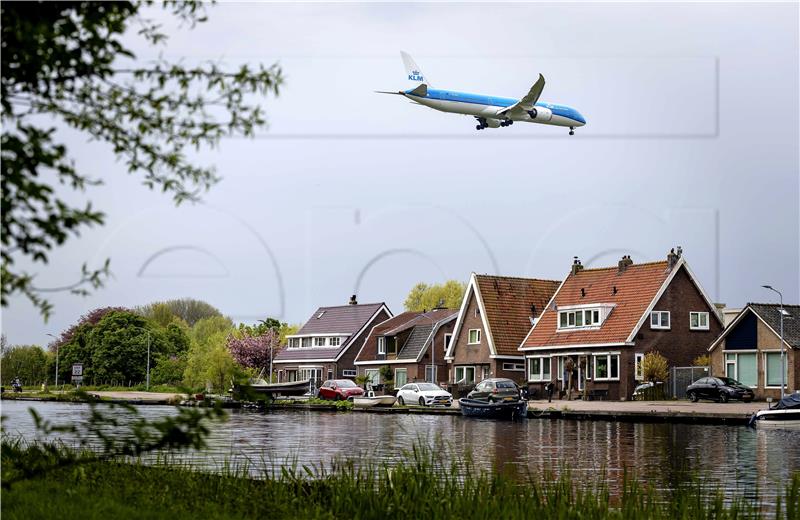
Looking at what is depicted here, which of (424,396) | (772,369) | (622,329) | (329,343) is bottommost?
(424,396)

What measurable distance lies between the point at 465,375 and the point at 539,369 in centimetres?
824

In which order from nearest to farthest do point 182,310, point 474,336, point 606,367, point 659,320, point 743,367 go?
point 743,367
point 606,367
point 659,320
point 474,336
point 182,310

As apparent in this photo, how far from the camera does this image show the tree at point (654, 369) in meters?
69.9

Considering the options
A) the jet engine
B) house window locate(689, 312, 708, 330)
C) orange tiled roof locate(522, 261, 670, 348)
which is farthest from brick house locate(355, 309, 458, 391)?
the jet engine

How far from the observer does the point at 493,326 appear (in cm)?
8338

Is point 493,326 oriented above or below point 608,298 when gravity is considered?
below

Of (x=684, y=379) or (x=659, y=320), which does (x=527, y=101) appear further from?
(x=684, y=379)

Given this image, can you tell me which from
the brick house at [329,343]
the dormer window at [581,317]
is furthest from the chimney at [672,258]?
the brick house at [329,343]

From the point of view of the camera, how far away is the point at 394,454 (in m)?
26.9

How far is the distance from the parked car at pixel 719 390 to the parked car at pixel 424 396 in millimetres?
15205

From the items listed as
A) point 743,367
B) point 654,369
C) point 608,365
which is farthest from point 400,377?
point 743,367

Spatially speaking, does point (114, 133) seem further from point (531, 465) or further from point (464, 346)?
point (464, 346)

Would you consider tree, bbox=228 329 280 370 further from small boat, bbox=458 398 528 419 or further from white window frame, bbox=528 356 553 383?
small boat, bbox=458 398 528 419

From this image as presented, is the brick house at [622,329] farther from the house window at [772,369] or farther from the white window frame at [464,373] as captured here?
the house window at [772,369]
